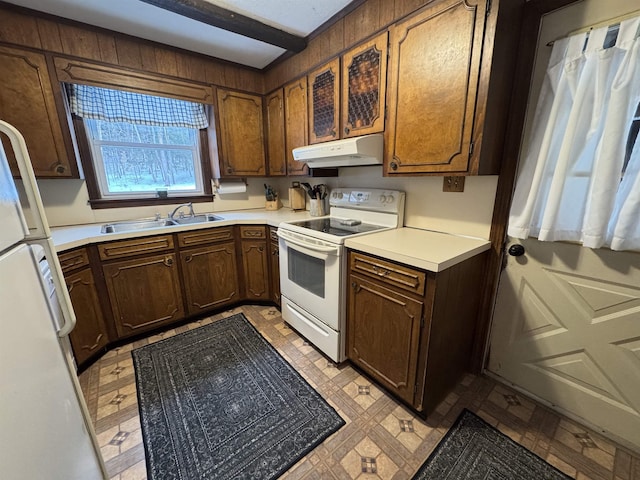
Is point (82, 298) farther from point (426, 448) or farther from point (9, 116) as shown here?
point (426, 448)

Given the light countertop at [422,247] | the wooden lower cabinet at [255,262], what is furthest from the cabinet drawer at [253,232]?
the light countertop at [422,247]

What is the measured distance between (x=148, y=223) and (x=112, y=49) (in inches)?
52.6

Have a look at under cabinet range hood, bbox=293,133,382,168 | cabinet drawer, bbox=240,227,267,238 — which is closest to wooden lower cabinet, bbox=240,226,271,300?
cabinet drawer, bbox=240,227,267,238

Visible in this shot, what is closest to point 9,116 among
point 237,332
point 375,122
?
point 237,332

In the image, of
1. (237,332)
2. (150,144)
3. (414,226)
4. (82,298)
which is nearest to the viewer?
(82,298)

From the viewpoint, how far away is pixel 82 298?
173 centimetres

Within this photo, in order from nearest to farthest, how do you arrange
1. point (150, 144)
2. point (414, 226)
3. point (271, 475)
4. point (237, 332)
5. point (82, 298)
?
1. point (271, 475)
2. point (82, 298)
3. point (414, 226)
4. point (237, 332)
5. point (150, 144)

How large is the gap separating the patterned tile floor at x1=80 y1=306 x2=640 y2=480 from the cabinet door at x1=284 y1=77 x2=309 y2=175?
5.43ft

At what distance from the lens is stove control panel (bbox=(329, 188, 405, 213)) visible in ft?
6.10

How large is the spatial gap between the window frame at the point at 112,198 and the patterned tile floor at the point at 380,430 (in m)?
1.31

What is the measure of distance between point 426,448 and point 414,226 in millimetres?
1262

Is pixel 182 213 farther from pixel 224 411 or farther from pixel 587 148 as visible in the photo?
pixel 587 148

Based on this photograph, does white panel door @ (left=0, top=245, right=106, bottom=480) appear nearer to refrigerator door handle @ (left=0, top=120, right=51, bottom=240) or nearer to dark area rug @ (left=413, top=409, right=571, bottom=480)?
refrigerator door handle @ (left=0, top=120, right=51, bottom=240)

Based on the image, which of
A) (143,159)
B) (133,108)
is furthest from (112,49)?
(143,159)
